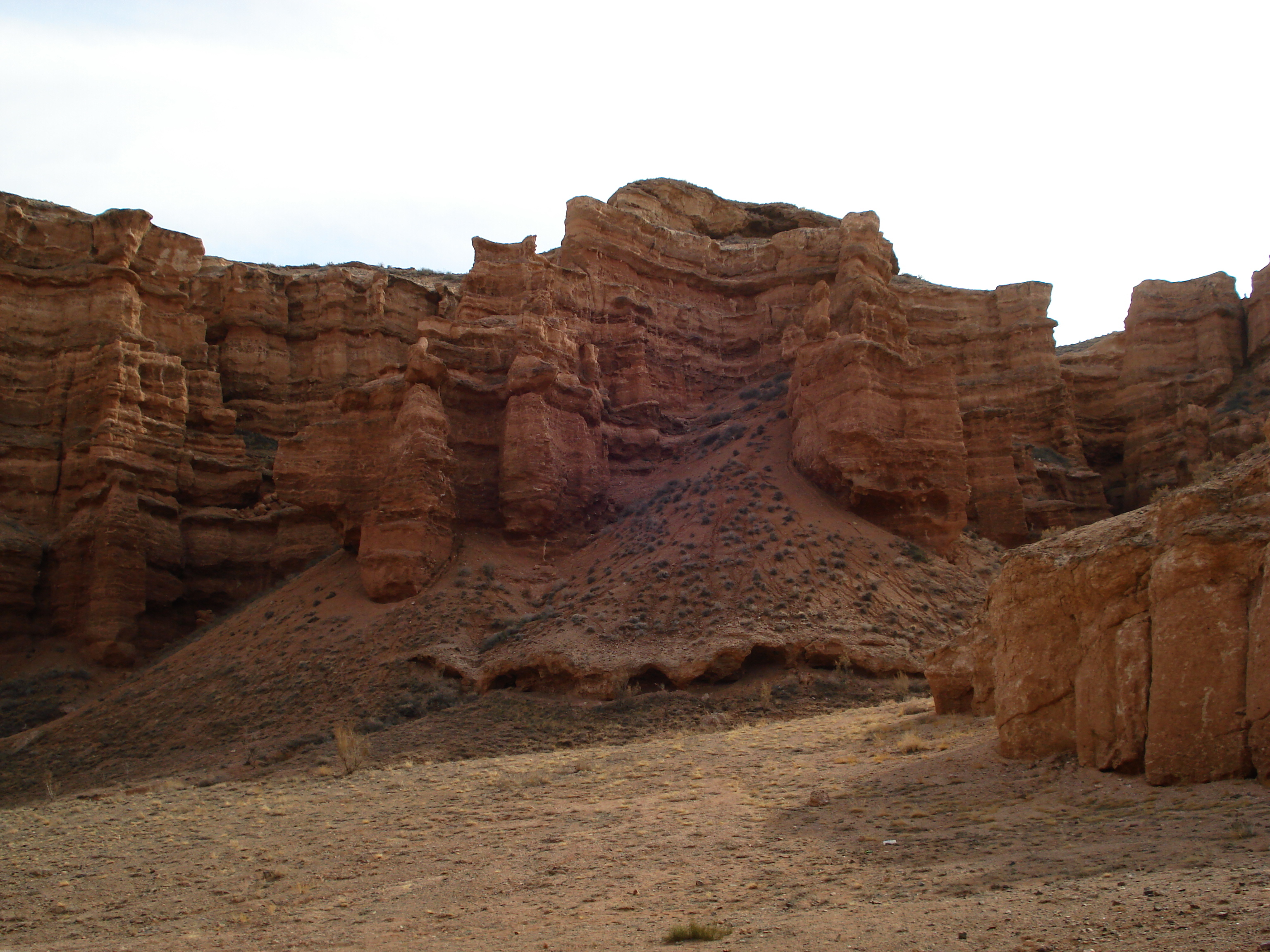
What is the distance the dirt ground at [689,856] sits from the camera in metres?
6.41

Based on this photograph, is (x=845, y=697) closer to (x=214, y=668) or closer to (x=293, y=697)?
(x=293, y=697)

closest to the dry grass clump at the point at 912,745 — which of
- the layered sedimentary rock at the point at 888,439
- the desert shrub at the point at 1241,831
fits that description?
the desert shrub at the point at 1241,831

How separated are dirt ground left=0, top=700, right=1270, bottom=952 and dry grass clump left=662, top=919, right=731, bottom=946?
148 mm

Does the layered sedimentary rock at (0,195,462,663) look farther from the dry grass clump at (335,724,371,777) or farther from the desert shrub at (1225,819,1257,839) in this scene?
the desert shrub at (1225,819,1257,839)

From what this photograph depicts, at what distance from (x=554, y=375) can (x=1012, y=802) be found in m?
19.2

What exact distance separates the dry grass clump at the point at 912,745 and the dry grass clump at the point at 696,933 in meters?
5.76

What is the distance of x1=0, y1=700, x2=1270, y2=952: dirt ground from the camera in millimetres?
6406

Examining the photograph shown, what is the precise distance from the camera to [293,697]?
21.1m

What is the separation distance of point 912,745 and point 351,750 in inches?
373

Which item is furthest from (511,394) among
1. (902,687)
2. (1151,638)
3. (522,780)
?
(1151,638)

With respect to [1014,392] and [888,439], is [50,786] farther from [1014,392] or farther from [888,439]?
[1014,392]

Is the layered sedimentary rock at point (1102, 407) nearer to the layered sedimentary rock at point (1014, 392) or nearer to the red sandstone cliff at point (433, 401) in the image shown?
the layered sedimentary rock at point (1014, 392)

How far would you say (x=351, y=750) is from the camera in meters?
16.8

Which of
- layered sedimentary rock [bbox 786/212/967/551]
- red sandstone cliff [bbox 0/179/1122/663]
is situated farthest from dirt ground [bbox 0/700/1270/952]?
red sandstone cliff [bbox 0/179/1122/663]
